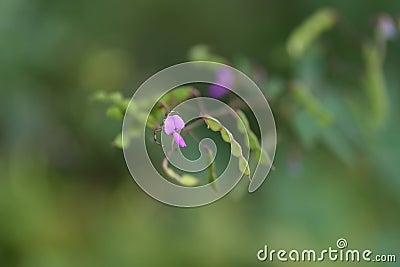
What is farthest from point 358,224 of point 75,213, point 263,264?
point 75,213

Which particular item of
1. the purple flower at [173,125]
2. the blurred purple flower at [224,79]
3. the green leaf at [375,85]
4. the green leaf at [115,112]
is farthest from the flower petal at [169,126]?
the green leaf at [375,85]

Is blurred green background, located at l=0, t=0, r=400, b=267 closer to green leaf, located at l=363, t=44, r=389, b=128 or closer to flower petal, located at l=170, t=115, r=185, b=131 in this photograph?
green leaf, located at l=363, t=44, r=389, b=128

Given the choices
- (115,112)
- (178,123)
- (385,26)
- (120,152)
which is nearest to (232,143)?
(178,123)

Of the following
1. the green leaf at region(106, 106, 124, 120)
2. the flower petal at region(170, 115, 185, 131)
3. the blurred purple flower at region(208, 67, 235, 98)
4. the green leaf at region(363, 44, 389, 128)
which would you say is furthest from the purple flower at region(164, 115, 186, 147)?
the green leaf at region(363, 44, 389, 128)

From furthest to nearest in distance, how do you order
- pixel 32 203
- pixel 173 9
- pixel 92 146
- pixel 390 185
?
pixel 173 9 < pixel 92 146 < pixel 32 203 < pixel 390 185

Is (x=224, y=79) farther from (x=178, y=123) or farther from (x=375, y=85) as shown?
(x=178, y=123)

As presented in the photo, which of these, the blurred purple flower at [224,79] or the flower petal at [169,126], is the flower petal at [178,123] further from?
the blurred purple flower at [224,79]

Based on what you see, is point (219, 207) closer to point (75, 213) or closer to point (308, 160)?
point (308, 160)

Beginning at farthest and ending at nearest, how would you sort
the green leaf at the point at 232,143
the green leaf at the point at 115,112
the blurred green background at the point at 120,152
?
the blurred green background at the point at 120,152 < the green leaf at the point at 115,112 < the green leaf at the point at 232,143
